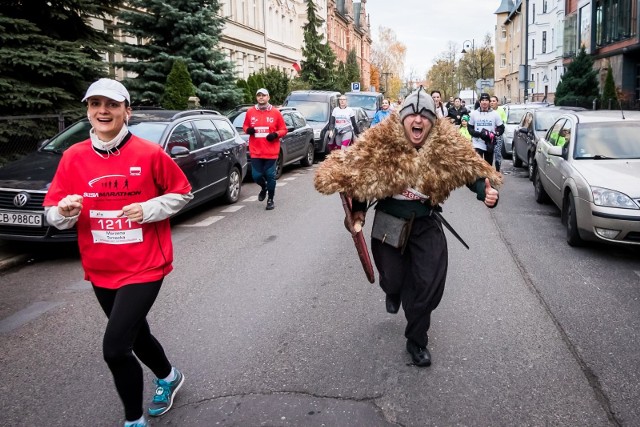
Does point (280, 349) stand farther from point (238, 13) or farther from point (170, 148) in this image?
point (238, 13)

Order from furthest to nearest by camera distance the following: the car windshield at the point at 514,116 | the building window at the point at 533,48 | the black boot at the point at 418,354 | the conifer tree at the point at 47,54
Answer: the building window at the point at 533,48
the car windshield at the point at 514,116
the conifer tree at the point at 47,54
the black boot at the point at 418,354

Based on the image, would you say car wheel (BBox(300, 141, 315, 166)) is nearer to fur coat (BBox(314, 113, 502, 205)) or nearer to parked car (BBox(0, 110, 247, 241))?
parked car (BBox(0, 110, 247, 241))

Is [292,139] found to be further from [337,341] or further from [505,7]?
[505,7]

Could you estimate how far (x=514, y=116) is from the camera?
2070 centimetres

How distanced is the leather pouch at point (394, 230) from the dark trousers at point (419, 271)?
3.5 inches

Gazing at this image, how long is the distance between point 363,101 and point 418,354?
25.9 metres

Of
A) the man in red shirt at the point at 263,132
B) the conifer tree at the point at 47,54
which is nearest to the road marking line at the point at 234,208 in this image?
the man in red shirt at the point at 263,132

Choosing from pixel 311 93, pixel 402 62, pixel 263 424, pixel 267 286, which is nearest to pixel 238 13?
pixel 311 93

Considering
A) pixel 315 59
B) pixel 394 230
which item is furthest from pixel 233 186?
pixel 315 59

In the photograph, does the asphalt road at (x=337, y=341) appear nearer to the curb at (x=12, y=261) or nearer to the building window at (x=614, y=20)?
the curb at (x=12, y=261)

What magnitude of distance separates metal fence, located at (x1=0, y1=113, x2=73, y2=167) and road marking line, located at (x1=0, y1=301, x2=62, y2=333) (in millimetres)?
6876

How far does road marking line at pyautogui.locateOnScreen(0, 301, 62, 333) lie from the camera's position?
5395 millimetres

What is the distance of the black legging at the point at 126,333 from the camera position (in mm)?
3205

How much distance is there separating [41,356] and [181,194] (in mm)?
2107
